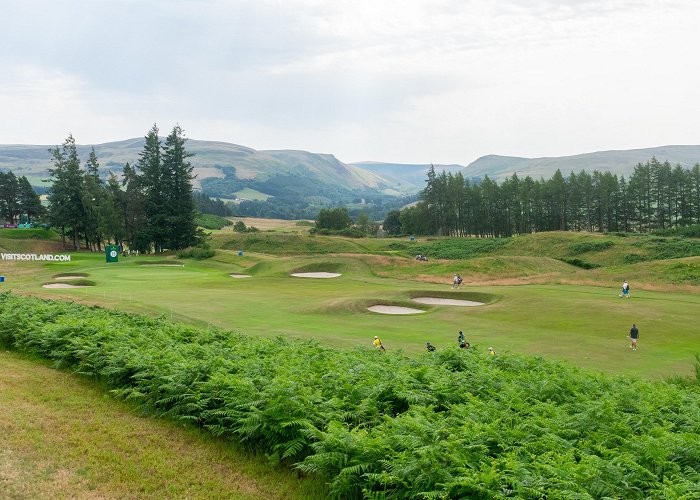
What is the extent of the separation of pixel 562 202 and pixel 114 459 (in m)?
137

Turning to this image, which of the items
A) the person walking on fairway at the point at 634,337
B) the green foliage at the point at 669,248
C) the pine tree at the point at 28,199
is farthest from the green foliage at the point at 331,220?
the person walking on fairway at the point at 634,337

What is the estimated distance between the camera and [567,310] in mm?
40281

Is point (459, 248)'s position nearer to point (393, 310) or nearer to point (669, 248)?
point (669, 248)

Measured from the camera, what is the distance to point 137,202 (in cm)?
11150

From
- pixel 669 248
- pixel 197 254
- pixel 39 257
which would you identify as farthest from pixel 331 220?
pixel 669 248

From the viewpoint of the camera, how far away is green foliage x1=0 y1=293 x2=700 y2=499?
851 cm

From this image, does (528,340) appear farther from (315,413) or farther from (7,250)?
(7,250)

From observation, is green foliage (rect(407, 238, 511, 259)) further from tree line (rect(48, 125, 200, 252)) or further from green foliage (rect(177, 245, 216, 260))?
tree line (rect(48, 125, 200, 252))

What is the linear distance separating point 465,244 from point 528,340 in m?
85.0

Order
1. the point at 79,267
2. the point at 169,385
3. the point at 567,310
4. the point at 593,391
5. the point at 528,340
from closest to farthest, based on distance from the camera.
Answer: the point at 169,385, the point at 593,391, the point at 528,340, the point at 567,310, the point at 79,267

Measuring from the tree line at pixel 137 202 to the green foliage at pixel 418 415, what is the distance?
9140 centimetres

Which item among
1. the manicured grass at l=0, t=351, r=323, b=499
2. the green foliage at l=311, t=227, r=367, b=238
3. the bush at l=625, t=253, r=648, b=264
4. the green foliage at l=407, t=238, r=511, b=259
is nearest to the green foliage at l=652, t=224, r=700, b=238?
the bush at l=625, t=253, r=648, b=264

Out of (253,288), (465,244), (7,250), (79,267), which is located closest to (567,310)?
(253,288)

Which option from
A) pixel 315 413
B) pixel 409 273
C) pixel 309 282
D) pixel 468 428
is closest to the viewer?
pixel 468 428
